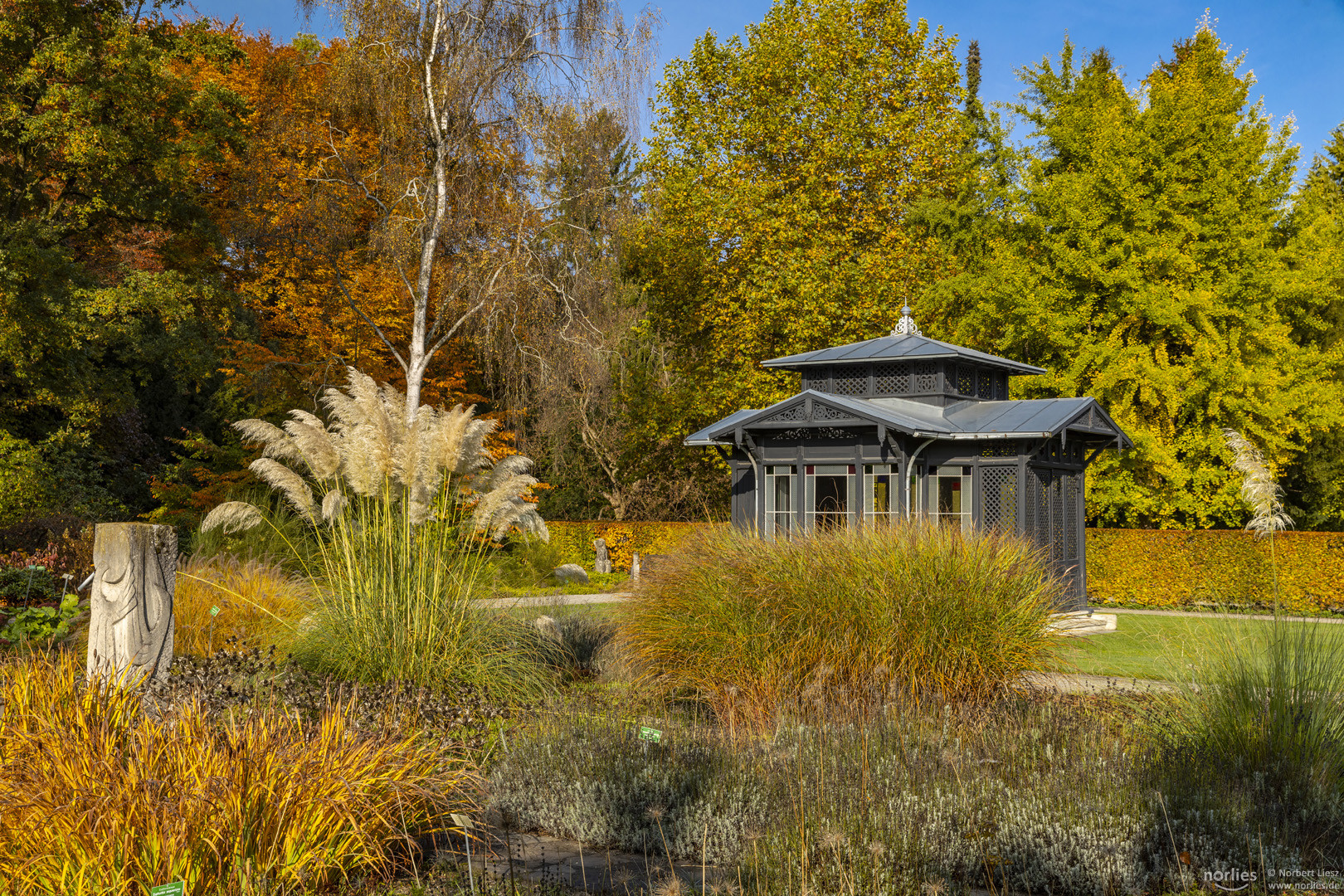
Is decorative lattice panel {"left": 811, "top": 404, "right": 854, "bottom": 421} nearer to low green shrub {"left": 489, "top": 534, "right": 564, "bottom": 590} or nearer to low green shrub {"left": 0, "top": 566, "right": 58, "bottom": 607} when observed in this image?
low green shrub {"left": 489, "top": 534, "right": 564, "bottom": 590}

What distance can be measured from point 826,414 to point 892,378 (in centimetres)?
163

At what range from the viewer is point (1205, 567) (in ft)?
55.8

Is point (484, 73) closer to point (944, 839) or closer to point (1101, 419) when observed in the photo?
point (1101, 419)

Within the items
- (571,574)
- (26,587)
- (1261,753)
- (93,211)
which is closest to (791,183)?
(571,574)

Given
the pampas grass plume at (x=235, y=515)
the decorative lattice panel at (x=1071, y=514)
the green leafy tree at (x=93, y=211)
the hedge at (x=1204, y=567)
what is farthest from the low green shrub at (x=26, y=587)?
the decorative lattice panel at (x=1071, y=514)

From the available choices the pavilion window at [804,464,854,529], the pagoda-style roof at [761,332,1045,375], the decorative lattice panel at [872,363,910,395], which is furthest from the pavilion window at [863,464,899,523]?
the pagoda-style roof at [761,332,1045,375]

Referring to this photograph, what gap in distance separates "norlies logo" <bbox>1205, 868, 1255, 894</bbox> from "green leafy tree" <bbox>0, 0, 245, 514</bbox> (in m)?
15.6

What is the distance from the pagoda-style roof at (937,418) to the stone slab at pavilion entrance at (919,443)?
24 mm

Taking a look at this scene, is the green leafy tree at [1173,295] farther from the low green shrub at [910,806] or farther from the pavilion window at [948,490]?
the low green shrub at [910,806]

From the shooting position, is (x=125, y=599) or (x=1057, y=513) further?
(x=1057, y=513)

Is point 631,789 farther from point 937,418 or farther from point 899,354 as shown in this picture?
point 899,354

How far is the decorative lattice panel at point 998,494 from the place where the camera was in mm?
14758

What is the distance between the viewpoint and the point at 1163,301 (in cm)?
1822

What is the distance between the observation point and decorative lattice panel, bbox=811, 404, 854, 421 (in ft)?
49.1
